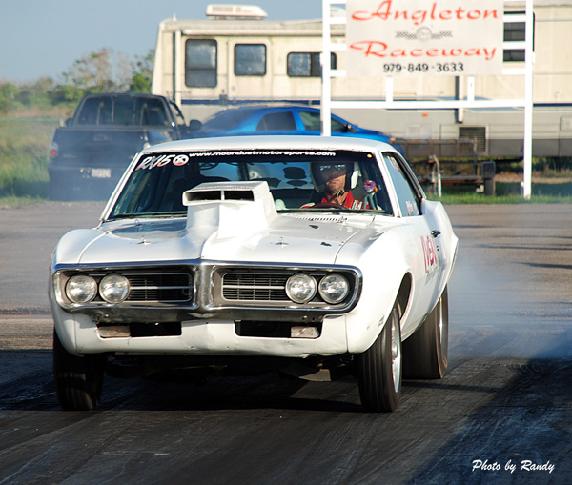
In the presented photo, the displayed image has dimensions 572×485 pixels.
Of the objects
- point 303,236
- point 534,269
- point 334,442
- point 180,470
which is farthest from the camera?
point 534,269

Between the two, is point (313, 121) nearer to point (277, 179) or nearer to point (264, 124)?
point (264, 124)

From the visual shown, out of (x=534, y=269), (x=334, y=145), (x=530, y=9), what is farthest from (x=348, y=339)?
(x=530, y=9)

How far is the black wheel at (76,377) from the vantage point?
273 inches

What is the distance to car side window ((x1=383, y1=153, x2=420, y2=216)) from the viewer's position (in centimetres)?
809

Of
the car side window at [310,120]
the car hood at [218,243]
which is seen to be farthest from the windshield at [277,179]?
the car side window at [310,120]

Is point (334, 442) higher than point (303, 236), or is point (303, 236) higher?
point (303, 236)

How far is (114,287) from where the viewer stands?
6.62m

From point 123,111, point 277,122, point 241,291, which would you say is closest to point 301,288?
point 241,291

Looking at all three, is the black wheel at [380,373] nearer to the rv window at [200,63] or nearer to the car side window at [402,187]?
the car side window at [402,187]

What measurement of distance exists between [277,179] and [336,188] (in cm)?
46

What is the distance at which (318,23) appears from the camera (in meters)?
29.5

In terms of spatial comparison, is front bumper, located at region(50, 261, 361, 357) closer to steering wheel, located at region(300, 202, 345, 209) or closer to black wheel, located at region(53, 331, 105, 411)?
black wheel, located at region(53, 331, 105, 411)

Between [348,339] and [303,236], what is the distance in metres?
0.70

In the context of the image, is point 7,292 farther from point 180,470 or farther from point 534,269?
point 180,470
